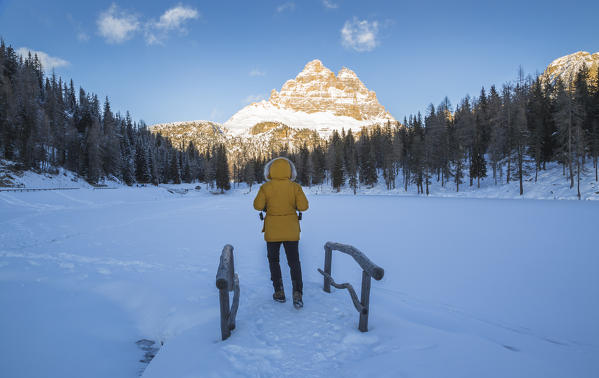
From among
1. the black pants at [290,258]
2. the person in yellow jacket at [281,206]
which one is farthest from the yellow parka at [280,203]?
the black pants at [290,258]

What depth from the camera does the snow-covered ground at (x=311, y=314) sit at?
293 centimetres

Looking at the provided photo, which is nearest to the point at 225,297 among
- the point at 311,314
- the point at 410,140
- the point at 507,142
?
the point at 311,314

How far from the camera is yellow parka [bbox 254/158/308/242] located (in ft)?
13.1

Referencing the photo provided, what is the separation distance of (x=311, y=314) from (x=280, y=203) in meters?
1.76

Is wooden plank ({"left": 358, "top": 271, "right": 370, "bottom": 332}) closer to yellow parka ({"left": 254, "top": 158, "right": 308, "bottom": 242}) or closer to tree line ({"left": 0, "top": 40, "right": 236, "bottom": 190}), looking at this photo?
yellow parka ({"left": 254, "top": 158, "right": 308, "bottom": 242})

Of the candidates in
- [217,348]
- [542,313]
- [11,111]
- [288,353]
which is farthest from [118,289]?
[11,111]

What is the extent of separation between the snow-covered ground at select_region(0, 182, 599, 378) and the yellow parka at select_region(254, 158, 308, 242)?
126 cm

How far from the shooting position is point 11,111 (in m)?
43.2

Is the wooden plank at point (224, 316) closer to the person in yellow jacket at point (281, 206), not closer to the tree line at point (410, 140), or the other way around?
the person in yellow jacket at point (281, 206)

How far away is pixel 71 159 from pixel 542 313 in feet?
246

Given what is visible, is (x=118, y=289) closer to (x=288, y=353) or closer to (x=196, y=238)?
(x=288, y=353)

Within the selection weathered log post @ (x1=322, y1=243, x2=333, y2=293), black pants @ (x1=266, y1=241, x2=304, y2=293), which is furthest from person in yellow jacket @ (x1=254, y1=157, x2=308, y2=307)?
weathered log post @ (x1=322, y1=243, x2=333, y2=293)

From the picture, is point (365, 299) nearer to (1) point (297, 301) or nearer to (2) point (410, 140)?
(1) point (297, 301)

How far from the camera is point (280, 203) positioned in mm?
3996
